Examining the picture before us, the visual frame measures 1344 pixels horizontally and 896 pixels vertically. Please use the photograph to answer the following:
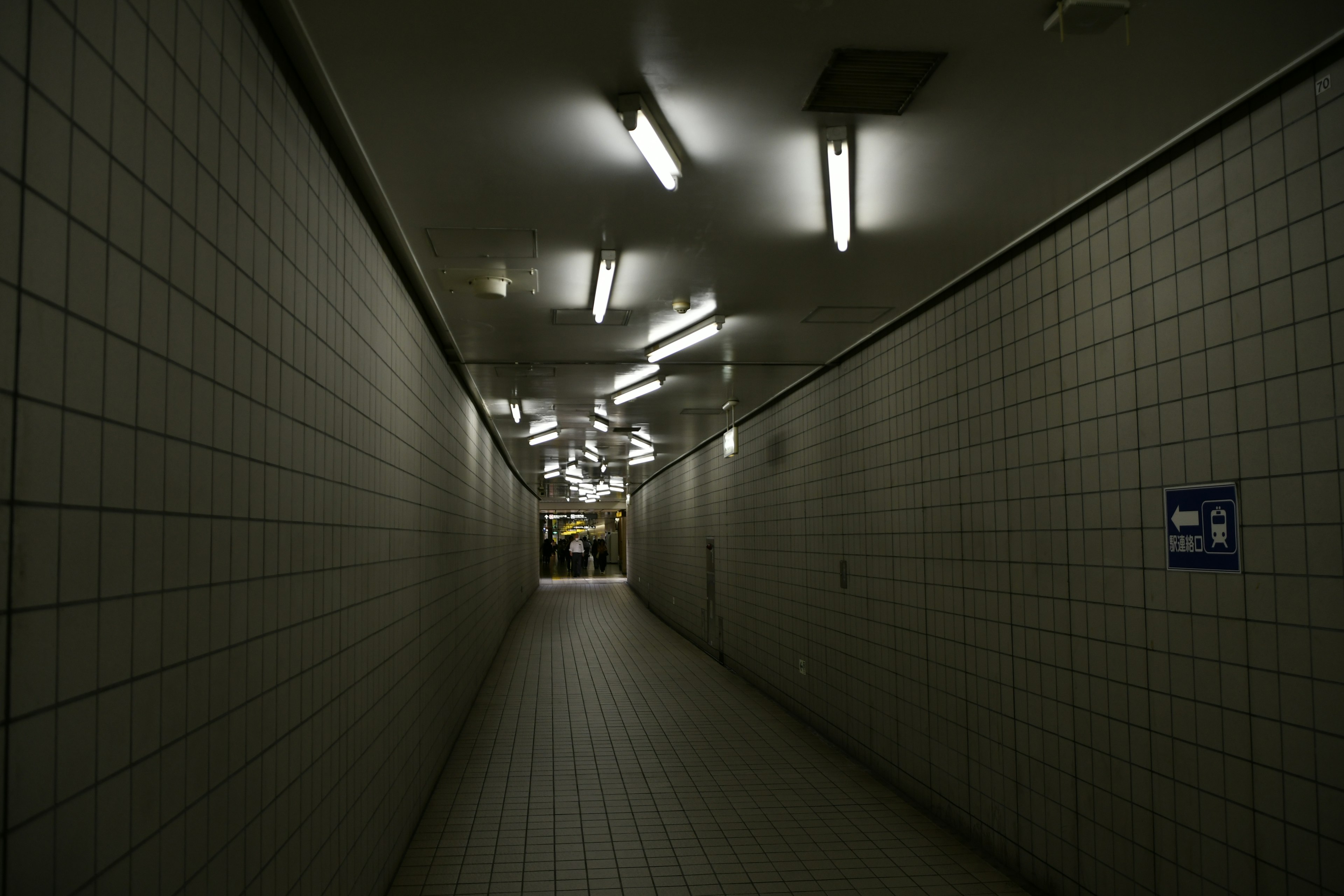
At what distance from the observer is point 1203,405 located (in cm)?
293

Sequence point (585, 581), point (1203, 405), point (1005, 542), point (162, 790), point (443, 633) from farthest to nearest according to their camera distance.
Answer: point (585, 581) → point (443, 633) → point (1005, 542) → point (1203, 405) → point (162, 790)

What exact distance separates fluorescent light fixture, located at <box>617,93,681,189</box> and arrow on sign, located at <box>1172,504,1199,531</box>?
2194 millimetres

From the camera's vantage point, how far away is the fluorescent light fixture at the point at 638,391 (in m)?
7.57

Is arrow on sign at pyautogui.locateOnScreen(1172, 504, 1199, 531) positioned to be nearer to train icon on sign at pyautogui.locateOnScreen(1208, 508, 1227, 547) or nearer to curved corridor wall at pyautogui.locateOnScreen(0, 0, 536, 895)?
train icon on sign at pyautogui.locateOnScreen(1208, 508, 1227, 547)

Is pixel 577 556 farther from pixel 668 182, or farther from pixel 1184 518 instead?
pixel 1184 518

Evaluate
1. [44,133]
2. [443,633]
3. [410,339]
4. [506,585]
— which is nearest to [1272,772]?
[44,133]

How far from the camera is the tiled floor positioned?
12.9 feet

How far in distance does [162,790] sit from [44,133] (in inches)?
45.0

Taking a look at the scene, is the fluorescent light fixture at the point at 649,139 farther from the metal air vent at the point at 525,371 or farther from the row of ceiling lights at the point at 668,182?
the metal air vent at the point at 525,371

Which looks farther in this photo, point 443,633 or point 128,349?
point 443,633

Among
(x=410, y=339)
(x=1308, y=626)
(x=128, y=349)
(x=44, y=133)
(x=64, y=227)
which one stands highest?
(x=410, y=339)

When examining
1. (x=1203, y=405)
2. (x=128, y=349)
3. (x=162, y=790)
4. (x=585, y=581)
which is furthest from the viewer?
(x=585, y=581)

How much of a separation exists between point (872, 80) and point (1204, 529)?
74.5 inches

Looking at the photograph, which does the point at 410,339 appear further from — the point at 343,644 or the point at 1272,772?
the point at 1272,772
